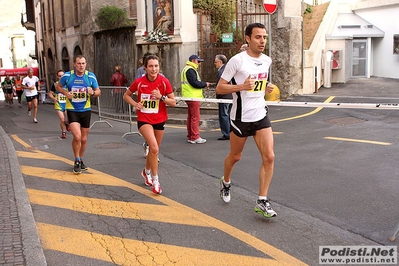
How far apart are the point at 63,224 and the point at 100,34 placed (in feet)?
60.0

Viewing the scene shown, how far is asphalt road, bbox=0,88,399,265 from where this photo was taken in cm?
467

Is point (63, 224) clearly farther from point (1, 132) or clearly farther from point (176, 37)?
point (176, 37)

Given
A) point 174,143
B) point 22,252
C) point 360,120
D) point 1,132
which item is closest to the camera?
point 22,252

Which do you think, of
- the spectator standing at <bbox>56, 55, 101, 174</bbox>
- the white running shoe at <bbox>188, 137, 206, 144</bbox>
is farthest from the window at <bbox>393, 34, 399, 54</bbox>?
the spectator standing at <bbox>56, 55, 101, 174</bbox>

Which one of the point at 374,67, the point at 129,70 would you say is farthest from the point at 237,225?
the point at 374,67

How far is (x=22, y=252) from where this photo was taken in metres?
4.47

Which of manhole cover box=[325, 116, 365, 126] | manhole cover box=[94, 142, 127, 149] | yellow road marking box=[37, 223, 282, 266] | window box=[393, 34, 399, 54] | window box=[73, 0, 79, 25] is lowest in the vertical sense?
yellow road marking box=[37, 223, 282, 266]

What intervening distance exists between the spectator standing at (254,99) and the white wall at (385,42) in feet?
53.0

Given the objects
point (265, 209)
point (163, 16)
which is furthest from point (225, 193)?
point (163, 16)

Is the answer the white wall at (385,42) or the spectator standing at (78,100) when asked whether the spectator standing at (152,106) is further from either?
the white wall at (385,42)

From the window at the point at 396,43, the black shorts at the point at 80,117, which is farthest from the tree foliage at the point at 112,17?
the black shorts at the point at 80,117

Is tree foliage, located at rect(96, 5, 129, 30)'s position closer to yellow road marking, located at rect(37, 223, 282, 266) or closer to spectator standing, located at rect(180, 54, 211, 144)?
spectator standing, located at rect(180, 54, 211, 144)

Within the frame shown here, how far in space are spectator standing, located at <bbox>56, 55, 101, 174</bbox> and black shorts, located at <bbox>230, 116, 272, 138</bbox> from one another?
3.33 metres

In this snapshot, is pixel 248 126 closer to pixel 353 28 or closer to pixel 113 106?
pixel 113 106
